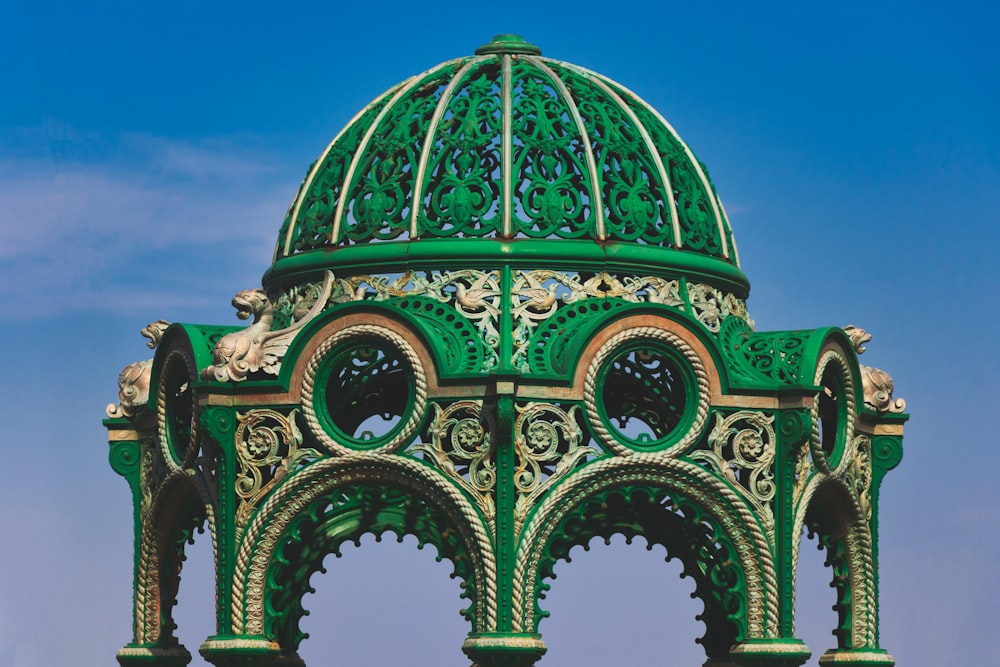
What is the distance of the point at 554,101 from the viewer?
48.1m

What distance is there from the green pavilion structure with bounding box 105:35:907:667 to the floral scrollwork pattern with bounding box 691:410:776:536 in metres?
0.04

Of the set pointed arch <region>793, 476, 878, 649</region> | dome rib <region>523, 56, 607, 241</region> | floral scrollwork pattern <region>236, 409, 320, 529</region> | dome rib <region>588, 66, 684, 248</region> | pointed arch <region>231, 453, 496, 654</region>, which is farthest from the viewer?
pointed arch <region>793, 476, 878, 649</region>

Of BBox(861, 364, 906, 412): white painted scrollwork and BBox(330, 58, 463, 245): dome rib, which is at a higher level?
BBox(330, 58, 463, 245): dome rib

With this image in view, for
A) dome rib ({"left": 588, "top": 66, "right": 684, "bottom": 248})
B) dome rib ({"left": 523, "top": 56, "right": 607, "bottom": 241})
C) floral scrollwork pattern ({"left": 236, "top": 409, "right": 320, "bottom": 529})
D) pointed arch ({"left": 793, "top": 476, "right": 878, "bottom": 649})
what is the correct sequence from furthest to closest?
pointed arch ({"left": 793, "top": 476, "right": 878, "bottom": 649}) < dome rib ({"left": 588, "top": 66, "right": 684, "bottom": 248}) < dome rib ({"left": 523, "top": 56, "right": 607, "bottom": 241}) < floral scrollwork pattern ({"left": 236, "top": 409, "right": 320, "bottom": 529})

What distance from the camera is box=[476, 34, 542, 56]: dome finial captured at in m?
49.3

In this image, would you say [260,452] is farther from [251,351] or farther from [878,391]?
[878,391]

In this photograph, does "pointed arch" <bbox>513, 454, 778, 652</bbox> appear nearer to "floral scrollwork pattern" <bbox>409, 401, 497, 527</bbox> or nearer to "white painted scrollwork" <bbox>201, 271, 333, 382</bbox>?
"floral scrollwork pattern" <bbox>409, 401, 497, 527</bbox>

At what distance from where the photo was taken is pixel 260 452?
1822 inches

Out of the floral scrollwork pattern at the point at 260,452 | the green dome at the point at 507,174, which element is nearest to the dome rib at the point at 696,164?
the green dome at the point at 507,174

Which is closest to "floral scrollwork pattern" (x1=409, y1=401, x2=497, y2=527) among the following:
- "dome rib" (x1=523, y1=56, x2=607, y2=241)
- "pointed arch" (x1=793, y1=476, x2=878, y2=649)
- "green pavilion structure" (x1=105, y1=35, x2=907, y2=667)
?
"green pavilion structure" (x1=105, y1=35, x2=907, y2=667)

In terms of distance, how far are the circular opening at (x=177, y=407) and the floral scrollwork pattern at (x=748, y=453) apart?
679 cm

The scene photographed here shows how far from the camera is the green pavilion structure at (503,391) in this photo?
150 feet

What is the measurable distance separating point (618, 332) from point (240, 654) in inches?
244

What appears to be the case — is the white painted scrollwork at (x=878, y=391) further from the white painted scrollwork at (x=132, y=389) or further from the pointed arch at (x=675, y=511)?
the white painted scrollwork at (x=132, y=389)
